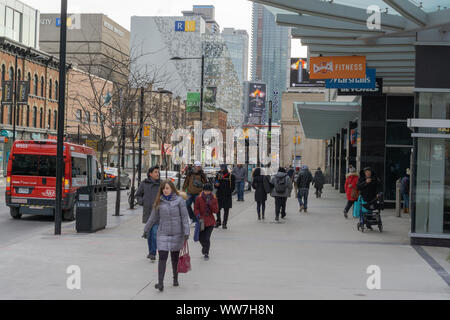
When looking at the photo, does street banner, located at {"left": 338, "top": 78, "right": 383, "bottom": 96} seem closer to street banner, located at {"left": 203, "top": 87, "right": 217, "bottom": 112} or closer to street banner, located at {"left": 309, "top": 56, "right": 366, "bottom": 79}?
street banner, located at {"left": 309, "top": 56, "right": 366, "bottom": 79}

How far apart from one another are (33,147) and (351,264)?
37.4ft

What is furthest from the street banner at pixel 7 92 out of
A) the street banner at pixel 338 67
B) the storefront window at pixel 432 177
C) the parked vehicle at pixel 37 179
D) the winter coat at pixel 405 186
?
the storefront window at pixel 432 177

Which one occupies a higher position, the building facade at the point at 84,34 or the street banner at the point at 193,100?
the building facade at the point at 84,34

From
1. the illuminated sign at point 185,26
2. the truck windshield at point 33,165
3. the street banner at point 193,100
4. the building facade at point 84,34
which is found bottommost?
the truck windshield at point 33,165

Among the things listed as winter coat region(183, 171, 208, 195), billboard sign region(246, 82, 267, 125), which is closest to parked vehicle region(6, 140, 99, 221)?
winter coat region(183, 171, 208, 195)

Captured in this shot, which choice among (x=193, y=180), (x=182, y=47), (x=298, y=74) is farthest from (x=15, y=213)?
(x=182, y=47)

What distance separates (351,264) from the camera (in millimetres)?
11164

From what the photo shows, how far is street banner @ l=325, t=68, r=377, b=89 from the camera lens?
60.1 feet

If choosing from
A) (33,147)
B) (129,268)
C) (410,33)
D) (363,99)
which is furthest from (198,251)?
(363,99)

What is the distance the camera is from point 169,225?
8617 mm

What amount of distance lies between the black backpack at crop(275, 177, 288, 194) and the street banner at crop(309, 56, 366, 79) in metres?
3.72

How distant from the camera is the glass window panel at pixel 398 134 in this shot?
2526cm

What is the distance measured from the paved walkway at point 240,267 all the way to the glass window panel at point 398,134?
9.44 m

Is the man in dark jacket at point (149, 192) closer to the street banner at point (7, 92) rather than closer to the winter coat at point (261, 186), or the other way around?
the winter coat at point (261, 186)
